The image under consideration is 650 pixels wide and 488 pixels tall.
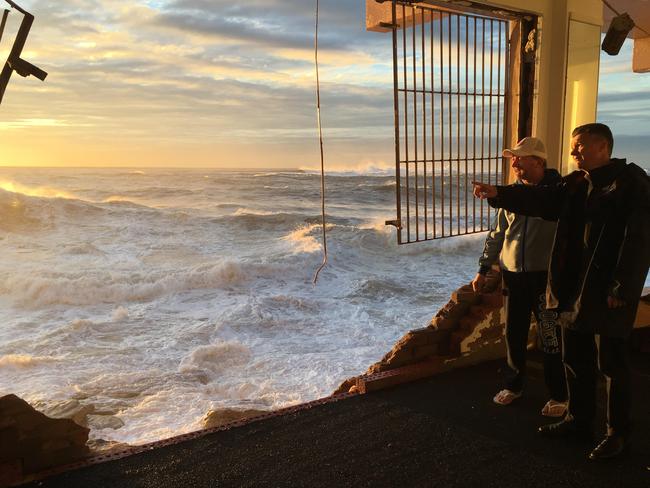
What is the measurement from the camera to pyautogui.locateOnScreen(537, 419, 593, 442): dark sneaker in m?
2.98

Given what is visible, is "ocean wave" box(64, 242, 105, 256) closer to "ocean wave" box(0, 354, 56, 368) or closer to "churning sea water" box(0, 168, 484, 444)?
"churning sea water" box(0, 168, 484, 444)

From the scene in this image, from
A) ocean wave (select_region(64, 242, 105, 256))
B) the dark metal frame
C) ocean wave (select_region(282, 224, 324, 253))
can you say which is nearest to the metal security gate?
the dark metal frame

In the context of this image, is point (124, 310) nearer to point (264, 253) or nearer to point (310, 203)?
point (264, 253)

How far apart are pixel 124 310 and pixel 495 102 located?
9.25 m

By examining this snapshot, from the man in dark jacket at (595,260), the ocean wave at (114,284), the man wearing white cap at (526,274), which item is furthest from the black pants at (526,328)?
the ocean wave at (114,284)

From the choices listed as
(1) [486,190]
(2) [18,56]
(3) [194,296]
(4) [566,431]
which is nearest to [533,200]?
(1) [486,190]

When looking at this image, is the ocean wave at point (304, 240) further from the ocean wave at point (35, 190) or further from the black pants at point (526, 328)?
the black pants at point (526, 328)

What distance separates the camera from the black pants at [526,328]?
3.22 metres

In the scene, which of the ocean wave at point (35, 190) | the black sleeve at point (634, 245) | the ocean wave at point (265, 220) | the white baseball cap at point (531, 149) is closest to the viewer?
the black sleeve at point (634, 245)

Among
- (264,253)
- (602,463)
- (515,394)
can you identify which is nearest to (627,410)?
(602,463)

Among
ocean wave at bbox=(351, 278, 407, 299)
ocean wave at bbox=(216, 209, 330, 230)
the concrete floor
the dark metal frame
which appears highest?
the dark metal frame

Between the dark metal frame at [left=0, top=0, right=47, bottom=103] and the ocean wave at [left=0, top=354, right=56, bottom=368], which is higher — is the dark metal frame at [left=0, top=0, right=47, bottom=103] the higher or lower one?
the higher one

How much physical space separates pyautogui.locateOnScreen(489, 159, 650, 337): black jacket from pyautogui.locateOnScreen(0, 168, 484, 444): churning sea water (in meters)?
3.19

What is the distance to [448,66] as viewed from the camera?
4508mm
